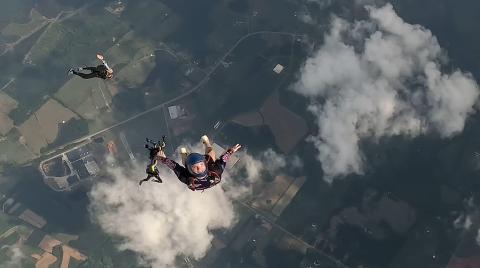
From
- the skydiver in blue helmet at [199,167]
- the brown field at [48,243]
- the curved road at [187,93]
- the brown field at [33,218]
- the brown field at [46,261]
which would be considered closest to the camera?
the skydiver in blue helmet at [199,167]

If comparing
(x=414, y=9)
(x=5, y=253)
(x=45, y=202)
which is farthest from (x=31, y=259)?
(x=414, y=9)

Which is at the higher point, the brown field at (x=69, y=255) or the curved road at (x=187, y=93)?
the curved road at (x=187, y=93)

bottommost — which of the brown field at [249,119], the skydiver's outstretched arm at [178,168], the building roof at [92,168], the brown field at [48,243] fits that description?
the brown field at [48,243]

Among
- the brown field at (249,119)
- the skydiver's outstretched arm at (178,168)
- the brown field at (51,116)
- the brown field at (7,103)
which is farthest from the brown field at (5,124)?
the skydiver's outstretched arm at (178,168)

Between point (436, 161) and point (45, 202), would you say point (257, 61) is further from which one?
point (45, 202)

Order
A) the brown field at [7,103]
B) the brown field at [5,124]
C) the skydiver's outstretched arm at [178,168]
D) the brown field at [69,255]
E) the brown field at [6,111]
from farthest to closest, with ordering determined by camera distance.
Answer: the brown field at [7,103], the brown field at [6,111], the brown field at [5,124], the brown field at [69,255], the skydiver's outstretched arm at [178,168]

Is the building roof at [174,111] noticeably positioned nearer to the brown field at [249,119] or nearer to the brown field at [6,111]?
the brown field at [249,119]

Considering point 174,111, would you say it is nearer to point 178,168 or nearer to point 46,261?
point 46,261
